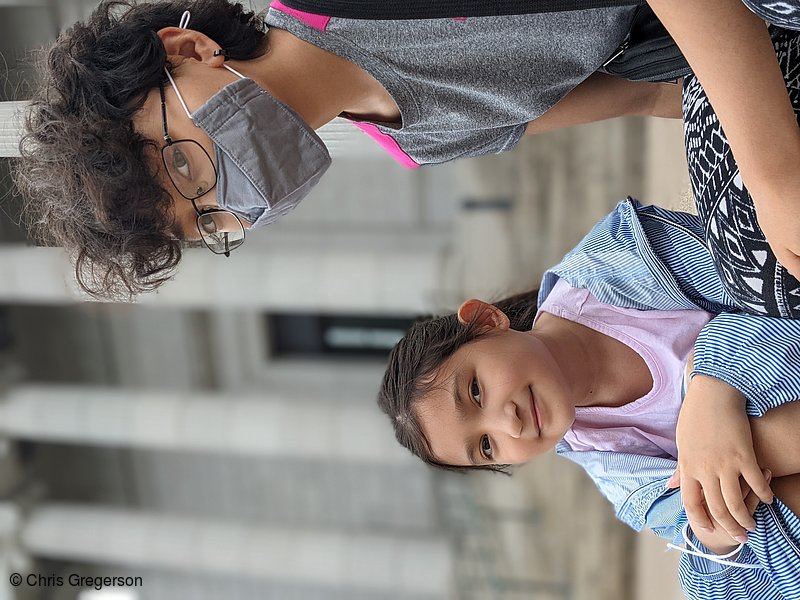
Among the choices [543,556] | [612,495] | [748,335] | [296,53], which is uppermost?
[296,53]

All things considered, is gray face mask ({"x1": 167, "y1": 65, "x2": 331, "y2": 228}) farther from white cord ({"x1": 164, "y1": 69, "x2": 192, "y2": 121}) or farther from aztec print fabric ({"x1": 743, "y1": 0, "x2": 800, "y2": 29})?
aztec print fabric ({"x1": 743, "y1": 0, "x2": 800, "y2": 29})

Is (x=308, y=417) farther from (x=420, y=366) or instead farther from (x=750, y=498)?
(x=750, y=498)

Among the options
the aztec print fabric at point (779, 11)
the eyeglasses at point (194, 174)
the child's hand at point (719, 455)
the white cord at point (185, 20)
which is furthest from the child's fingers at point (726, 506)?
the white cord at point (185, 20)

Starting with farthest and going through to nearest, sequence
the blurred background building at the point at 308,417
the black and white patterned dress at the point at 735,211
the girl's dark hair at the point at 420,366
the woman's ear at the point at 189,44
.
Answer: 1. the blurred background building at the point at 308,417
2. the girl's dark hair at the point at 420,366
3. the woman's ear at the point at 189,44
4. the black and white patterned dress at the point at 735,211

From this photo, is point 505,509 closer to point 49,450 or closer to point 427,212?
point 427,212

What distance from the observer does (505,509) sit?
4754 millimetres

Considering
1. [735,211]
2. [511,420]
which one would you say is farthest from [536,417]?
[735,211]

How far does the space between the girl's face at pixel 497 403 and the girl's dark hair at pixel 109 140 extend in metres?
0.63

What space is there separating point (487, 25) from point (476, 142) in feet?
1.25

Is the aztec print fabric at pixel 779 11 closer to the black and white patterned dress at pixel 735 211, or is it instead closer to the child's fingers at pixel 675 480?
the black and white patterned dress at pixel 735 211

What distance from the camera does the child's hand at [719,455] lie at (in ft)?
4.38

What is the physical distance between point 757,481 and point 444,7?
0.95 meters

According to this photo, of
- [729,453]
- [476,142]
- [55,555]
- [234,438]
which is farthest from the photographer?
[55,555]

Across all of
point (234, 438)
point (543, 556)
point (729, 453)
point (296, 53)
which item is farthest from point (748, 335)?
point (234, 438)
